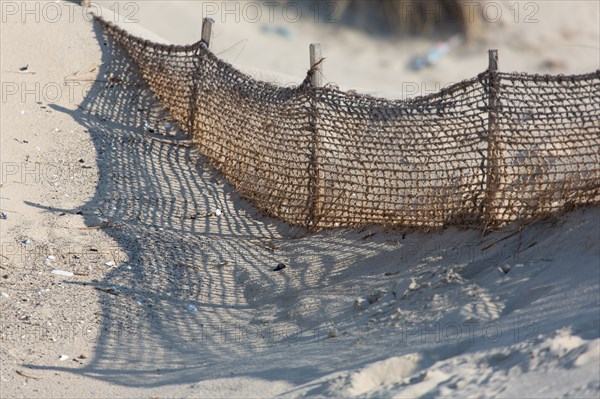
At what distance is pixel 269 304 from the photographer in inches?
256

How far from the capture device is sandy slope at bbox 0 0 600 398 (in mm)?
4895

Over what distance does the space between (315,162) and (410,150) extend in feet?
2.45

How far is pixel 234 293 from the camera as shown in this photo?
6.71 m

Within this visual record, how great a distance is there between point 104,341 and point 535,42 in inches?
586

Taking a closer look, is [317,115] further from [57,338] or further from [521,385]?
[521,385]

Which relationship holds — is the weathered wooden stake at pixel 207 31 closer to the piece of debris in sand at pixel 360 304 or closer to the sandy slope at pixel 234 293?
the sandy slope at pixel 234 293

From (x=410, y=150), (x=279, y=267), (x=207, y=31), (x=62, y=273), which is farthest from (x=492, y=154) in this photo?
(x=207, y=31)

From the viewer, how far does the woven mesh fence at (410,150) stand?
635 centimetres

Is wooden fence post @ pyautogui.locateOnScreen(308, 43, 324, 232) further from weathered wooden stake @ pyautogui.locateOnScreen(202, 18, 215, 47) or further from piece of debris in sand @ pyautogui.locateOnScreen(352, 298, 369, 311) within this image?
weathered wooden stake @ pyautogui.locateOnScreen(202, 18, 215, 47)

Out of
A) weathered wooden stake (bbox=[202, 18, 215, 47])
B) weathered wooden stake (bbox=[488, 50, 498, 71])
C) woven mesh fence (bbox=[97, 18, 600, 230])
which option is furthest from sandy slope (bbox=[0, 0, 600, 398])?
weathered wooden stake (bbox=[488, 50, 498, 71])

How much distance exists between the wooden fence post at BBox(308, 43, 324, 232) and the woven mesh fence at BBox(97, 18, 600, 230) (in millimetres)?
10

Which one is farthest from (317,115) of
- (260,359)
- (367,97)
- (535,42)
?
(535,42)

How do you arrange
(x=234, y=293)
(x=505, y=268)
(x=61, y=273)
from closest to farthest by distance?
(x=505, y=268), (x=234, y=293), (x=61, y=273)

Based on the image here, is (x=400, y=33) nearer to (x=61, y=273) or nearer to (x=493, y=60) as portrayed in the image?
(x=493, y=60)
